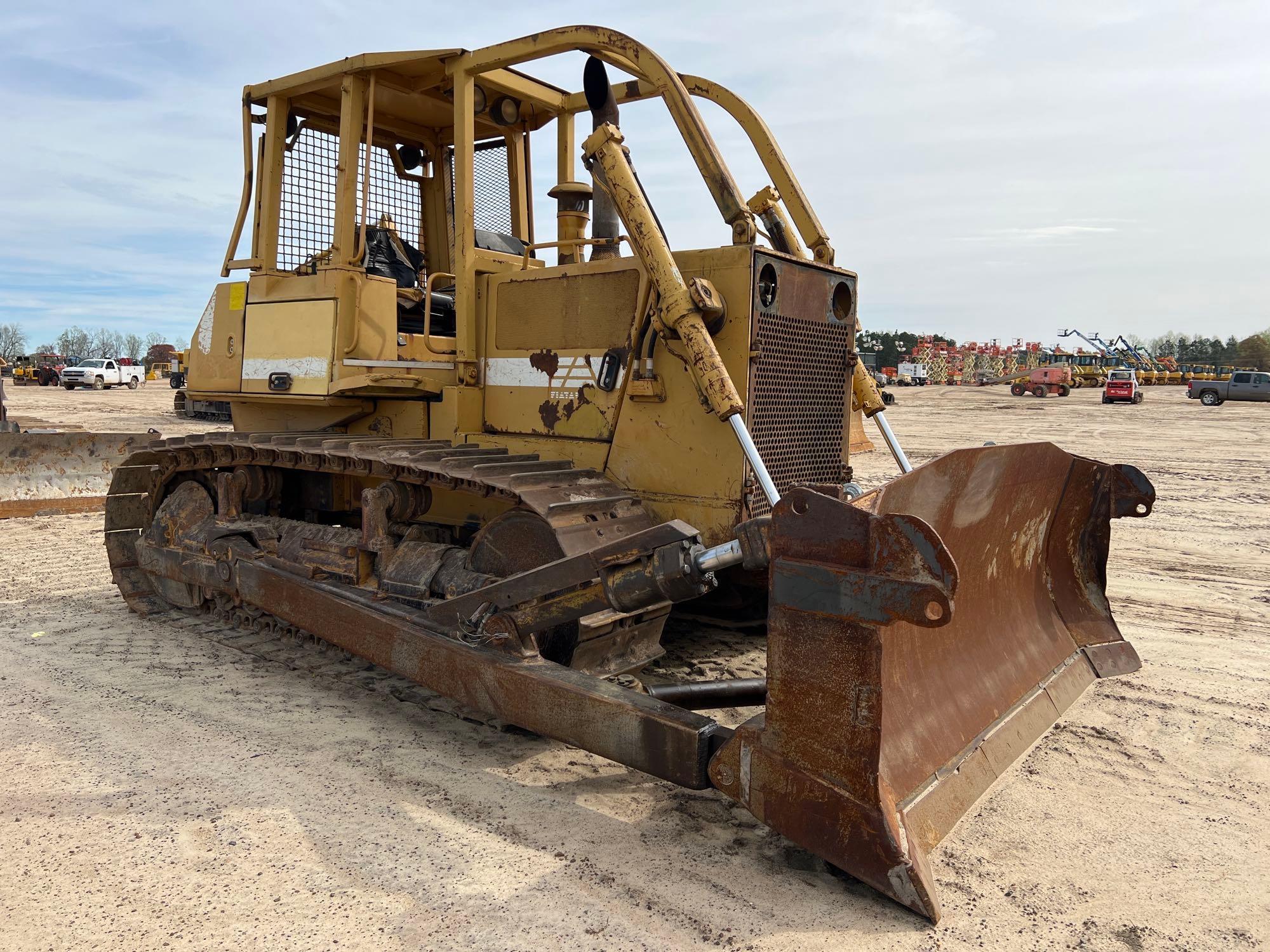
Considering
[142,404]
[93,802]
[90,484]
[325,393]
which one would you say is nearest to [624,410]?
[325,393]

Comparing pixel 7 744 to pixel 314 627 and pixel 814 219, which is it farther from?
pixel 814 219

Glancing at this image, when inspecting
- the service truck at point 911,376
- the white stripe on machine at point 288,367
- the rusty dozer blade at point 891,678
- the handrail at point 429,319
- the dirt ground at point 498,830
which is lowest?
the dirt ground at point 498,830

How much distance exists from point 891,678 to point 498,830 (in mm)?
1429

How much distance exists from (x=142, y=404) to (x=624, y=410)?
107 ft

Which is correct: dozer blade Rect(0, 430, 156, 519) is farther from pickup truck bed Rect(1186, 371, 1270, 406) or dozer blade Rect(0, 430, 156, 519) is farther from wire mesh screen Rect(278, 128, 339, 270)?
pickup truck bed Rect(1186, 371, 1270, 406)

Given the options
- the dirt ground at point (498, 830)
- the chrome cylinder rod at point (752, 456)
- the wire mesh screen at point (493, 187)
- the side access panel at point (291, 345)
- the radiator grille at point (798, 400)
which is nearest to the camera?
the dirt ground at point (498, 830)

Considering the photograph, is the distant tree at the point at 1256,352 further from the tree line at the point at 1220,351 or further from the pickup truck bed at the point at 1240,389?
the pickup truck bed at the point at 1240,389

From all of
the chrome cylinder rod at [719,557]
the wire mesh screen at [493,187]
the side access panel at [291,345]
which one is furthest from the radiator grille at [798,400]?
the side access panel at [291,345]

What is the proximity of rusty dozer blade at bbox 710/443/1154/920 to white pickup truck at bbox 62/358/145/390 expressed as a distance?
4844 centimetres

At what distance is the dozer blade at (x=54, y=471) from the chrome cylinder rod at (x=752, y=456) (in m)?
7.48

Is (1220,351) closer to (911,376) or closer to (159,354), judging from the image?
(911,376)

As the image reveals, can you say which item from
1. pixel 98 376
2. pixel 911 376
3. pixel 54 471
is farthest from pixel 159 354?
pixel 54 471

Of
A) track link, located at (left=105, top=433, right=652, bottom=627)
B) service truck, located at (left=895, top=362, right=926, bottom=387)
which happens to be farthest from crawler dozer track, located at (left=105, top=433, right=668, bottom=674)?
service truck, located at (left=895, top=362, right=926, bottom=387)

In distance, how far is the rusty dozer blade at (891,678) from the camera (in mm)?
2488
